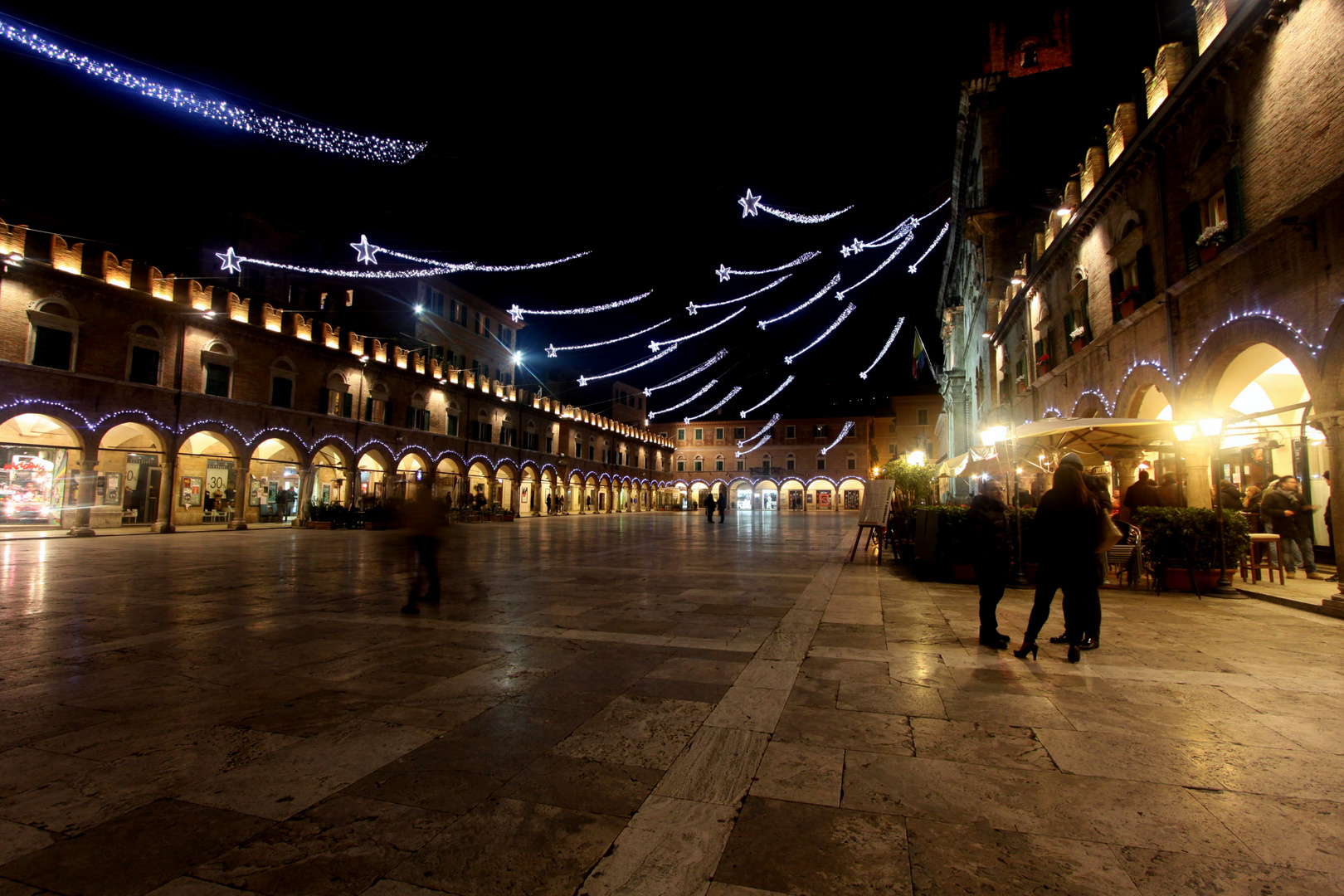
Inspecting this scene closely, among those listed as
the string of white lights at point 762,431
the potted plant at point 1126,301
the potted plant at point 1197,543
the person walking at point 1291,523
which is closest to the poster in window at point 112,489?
the potted plant at point 1197,543

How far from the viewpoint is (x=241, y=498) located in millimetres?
21422

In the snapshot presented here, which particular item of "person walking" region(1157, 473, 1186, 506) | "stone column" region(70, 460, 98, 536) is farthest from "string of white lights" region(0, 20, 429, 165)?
"stone column" region(70, 460, 98, 536)

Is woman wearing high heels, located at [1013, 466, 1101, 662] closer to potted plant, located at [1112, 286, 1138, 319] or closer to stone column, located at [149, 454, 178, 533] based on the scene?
potted plant, located at [1112, 286, 1138, 319]

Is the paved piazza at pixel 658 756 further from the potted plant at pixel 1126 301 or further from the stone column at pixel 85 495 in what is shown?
the stone column at pixel 85 495

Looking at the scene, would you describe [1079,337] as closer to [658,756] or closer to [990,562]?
[990,562]

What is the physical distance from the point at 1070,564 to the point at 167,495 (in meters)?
24.4

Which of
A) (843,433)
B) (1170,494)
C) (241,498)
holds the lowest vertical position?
(241,498)

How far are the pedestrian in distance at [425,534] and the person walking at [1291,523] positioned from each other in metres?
11.2

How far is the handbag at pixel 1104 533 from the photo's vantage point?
485 cm

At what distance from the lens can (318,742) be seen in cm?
297

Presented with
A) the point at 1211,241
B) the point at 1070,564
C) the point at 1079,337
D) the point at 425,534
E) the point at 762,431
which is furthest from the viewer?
the point at 762,431

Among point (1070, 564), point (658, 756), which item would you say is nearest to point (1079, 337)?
point (1070, 564)

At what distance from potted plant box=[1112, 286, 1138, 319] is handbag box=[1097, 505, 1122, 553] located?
800 centimetres

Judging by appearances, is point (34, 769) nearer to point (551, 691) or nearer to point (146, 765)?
point (146, 765)
